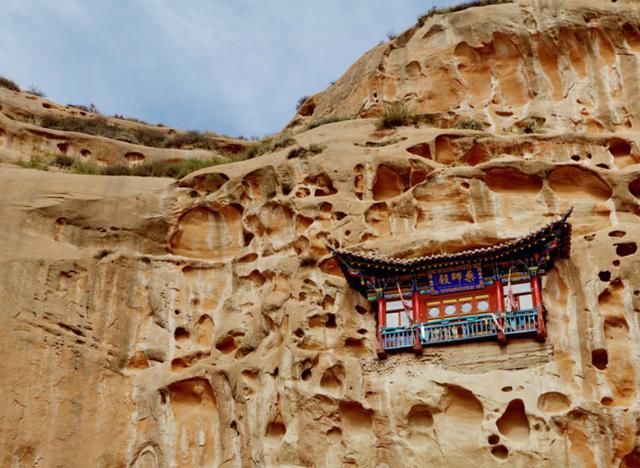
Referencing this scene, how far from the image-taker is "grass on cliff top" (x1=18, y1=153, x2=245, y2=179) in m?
24.7

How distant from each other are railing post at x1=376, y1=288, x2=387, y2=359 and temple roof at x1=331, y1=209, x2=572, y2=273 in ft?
1.74

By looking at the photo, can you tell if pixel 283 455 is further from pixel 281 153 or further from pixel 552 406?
pixel 281 153

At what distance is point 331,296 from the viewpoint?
18.9 m

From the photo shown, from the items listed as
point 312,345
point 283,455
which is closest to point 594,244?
point 312,345

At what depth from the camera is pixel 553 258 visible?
18.1m

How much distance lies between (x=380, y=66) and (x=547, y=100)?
457cm

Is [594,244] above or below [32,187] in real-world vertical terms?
below

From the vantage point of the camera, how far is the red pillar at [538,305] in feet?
56.6

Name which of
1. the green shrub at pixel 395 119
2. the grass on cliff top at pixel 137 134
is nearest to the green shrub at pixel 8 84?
the grass on cliff top at pixel 137 134

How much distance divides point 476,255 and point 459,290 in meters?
0.77

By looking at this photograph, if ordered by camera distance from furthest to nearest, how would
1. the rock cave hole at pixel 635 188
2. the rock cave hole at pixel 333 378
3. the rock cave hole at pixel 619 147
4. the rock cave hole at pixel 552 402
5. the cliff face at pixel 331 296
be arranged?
1. the rock cave hole at pixel 619 147
2. the rock cave hole at pixel 635 188
3. the rock cave hole at pixel 333 378
4. the cliff face at pixel 331 296
5. the rock cave hole at pixel 552 402

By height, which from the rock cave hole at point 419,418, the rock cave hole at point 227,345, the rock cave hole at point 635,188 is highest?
the rock cave hole at point 635,188

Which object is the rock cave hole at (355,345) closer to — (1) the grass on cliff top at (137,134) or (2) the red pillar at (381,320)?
(2) the red pillar at (381,320)

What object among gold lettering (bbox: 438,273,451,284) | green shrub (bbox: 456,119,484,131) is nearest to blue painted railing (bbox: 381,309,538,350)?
gold lettering (bbox: 438,273,451,284)
